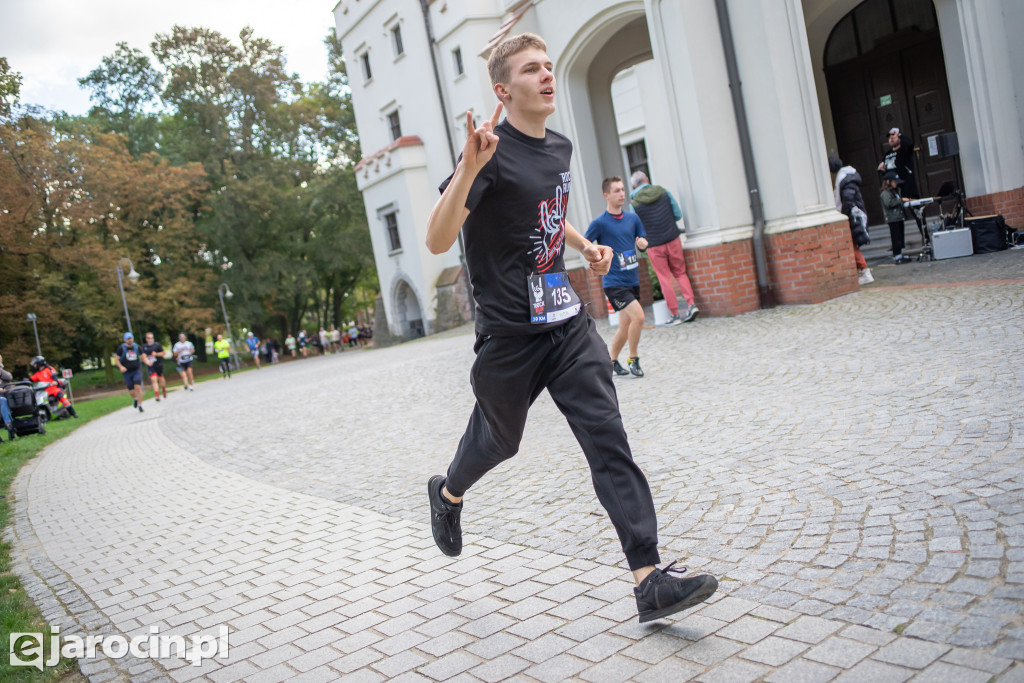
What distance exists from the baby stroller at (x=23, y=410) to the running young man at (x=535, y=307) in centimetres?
1535

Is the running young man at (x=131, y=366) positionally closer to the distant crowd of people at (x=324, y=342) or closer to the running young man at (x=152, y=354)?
the running young man at (x=152, y=354)

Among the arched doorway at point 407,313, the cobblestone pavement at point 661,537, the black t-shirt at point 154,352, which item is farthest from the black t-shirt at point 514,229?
the arched doorway at point 407,313

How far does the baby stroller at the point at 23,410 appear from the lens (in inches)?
619

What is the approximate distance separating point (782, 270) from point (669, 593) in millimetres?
10322

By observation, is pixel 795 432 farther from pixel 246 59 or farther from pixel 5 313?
pixel 246 59

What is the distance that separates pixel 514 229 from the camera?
319 centimetres

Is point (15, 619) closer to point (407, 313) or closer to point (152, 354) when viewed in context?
point (152, 354)

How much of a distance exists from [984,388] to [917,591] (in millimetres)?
3266

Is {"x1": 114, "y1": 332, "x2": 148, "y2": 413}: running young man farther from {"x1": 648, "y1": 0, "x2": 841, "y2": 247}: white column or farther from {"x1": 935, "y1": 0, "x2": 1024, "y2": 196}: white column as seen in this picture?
{"x1": 935, "y1": 0, "x2": 1024, "y2": 196}: white column

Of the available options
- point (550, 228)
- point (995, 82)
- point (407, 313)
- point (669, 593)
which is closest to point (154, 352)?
point (407, 313)

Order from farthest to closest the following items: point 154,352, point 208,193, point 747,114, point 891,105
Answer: point 208,193, point 154,352, point 891,105, point 747,114

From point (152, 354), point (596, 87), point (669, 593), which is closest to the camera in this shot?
point (669, 593)

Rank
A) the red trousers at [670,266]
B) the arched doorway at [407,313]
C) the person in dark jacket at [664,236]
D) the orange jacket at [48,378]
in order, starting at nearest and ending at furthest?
the person in dark jacket at [664,236], the red trousers at [670,266], the orange jacket at [48,378], the arched doorway at [407,313]

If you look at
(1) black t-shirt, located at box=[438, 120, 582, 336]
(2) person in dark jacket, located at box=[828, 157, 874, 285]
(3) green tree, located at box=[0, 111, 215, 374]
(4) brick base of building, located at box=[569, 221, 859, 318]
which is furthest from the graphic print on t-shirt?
(3) green tree, located at box=[0, 111, 215, 374]
